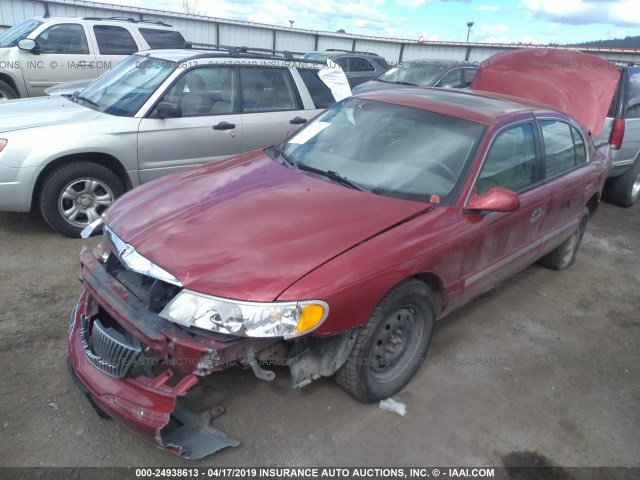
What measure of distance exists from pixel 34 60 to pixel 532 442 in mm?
9153

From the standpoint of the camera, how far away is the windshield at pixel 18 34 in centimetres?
830

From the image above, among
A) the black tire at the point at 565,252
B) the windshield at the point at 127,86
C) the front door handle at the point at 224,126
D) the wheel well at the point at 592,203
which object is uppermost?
the windshield at the point at 127,86

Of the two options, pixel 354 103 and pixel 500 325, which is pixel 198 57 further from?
pixel 500 325

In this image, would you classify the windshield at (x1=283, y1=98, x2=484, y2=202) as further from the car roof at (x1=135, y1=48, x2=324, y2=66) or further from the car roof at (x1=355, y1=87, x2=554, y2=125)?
the car roof at (x1=135, y1=48, x2=324, y2=66)

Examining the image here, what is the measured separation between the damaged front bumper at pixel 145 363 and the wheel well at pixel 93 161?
7.56 ft

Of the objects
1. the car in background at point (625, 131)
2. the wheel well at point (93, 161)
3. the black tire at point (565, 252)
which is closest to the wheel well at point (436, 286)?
the black tire at point (565, 252)

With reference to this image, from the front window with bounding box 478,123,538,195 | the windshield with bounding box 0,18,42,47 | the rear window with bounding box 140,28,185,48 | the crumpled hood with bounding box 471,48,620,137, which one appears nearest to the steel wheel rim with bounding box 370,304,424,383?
the front window with bounding box 478,123,538,195

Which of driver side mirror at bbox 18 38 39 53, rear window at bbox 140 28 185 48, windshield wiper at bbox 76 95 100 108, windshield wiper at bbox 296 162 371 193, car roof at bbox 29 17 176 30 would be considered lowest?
windshield wiper at bbox 296 162 371 193

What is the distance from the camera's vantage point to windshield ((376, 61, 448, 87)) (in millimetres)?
10891

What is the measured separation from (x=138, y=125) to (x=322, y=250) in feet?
10.4

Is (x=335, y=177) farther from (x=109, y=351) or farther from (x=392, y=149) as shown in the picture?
(x=109, y=351)

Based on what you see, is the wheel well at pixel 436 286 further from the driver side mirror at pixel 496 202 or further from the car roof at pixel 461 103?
the car roof at pixel 461 103

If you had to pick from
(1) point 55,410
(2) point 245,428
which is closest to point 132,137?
(1) point 55,410

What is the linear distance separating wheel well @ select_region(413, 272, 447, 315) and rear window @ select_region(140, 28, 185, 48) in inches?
309
